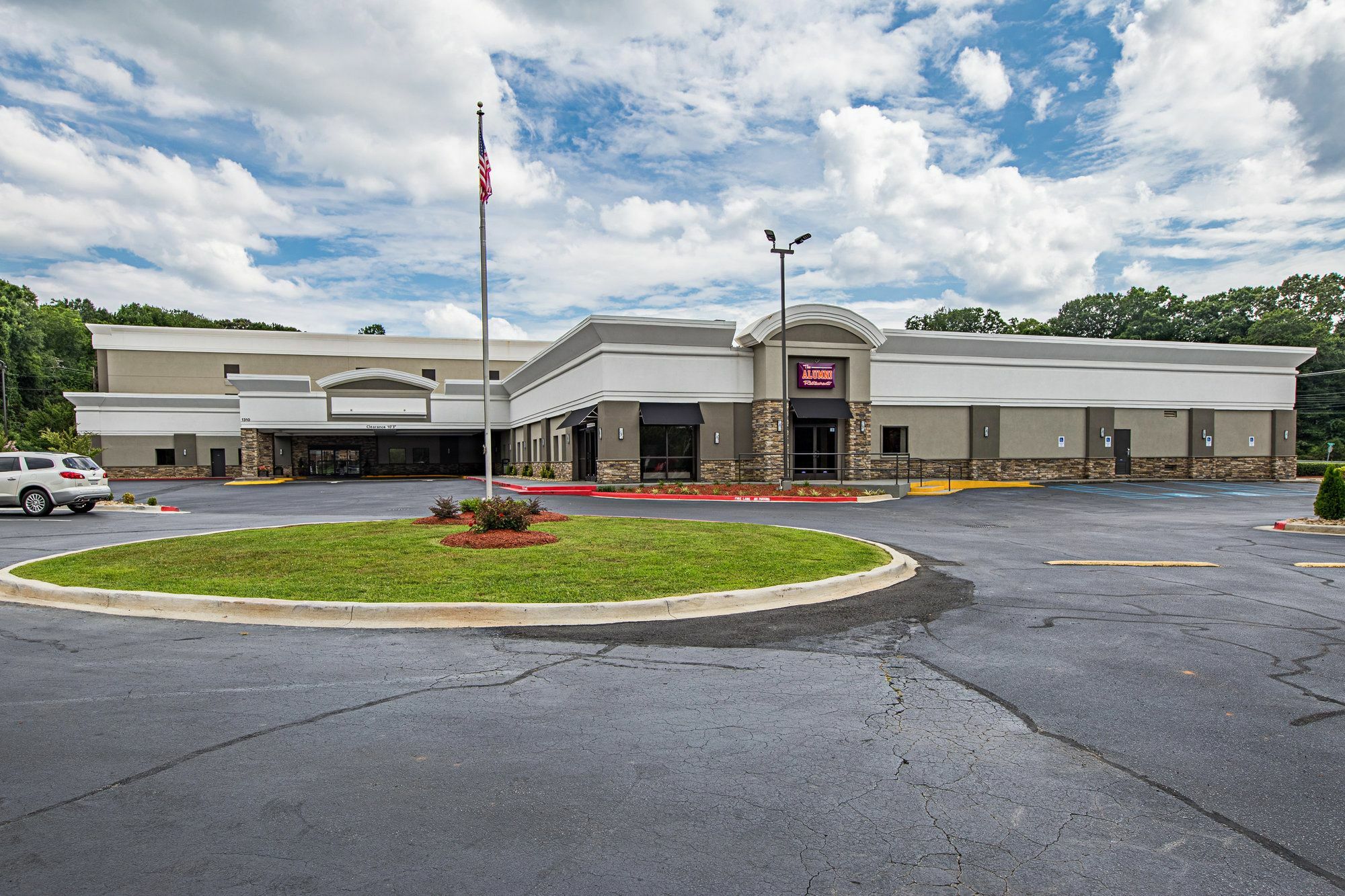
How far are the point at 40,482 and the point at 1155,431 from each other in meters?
44.9

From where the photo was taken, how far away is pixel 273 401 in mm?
45375

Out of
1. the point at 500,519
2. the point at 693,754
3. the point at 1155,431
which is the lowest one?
the point at 693,754

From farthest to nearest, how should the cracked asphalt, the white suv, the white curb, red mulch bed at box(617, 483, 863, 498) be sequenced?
red mulch bed at box(617, 483, 863, 498) < the white suv < the white curb < the cracked asphalt

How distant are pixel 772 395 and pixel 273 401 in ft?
104

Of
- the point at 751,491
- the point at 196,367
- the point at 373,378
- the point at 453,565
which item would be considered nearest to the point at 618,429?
the point at 751,491

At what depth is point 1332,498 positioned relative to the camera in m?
16.6

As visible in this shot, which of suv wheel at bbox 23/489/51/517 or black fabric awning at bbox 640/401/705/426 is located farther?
black fabric awning at bbox 640/401/705/426

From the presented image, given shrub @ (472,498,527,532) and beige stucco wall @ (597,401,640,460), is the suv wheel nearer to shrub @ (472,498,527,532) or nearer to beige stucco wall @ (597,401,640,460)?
shrub @ (472,498,527,532)

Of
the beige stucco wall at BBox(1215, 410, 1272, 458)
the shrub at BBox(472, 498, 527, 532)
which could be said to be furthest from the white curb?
the beige stucco wall at BBox(1215, 410, 1272, 458)

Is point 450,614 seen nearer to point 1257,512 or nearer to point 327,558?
point 327,558

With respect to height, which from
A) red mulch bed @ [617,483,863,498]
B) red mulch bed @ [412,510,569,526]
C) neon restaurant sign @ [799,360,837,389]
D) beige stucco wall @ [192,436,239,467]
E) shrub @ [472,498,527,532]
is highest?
neon restaurant sign @ [799,360,837,389]

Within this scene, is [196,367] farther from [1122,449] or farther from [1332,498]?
[1332,498]

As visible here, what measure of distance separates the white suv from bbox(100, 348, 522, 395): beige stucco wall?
37383 millimetres

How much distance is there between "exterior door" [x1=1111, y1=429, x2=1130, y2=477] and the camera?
37438 millimetres
